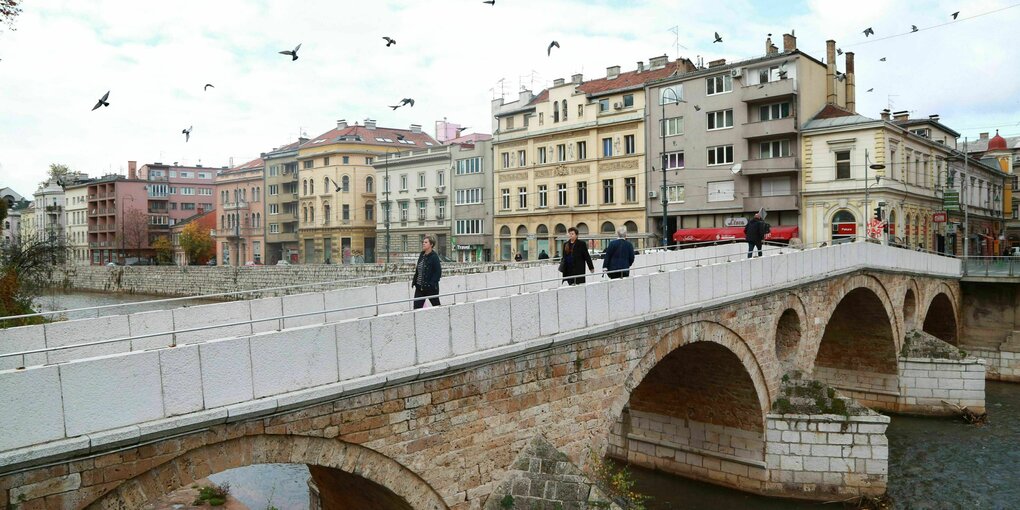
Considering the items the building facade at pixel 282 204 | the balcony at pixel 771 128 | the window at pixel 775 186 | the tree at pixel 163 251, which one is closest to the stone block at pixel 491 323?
the balcony at pixel 771 128

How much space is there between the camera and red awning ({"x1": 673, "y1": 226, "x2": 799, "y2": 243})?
104 ft

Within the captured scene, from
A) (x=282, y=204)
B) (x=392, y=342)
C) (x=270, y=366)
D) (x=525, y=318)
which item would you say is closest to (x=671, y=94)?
(x=525, y=318)

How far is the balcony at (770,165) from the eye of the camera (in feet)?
103

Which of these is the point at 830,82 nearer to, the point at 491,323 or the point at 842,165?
the point at 842,165

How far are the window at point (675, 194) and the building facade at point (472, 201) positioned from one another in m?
11.5

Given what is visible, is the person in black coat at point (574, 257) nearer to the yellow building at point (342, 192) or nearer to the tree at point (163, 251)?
the yellow building at point (342, 192)

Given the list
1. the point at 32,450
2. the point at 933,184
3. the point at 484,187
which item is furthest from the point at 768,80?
the point at 32,450

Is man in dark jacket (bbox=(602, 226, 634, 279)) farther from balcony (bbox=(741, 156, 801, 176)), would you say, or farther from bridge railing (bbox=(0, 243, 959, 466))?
balcony (bbox=(741, 156, 801, 176))

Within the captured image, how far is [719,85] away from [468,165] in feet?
53.5

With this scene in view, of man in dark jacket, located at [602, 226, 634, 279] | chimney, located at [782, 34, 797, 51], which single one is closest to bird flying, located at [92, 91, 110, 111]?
man in dark jacket, located at [602, 226, 634, 279]

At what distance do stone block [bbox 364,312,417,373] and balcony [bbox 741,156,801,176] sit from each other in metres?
27.5

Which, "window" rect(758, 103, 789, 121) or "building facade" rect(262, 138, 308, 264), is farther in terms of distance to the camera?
"building facade" rect(262, 138, 308, 264)

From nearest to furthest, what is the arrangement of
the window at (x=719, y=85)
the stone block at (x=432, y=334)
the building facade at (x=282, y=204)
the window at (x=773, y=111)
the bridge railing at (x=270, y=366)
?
the bridge railing at (x=270, y=366) < the stone block at (x=432, y=334) < the window at (x=773, y=111) < the window at (x=719, y=85) < the building facade at (x=282, y=204)

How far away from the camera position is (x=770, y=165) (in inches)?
1249
